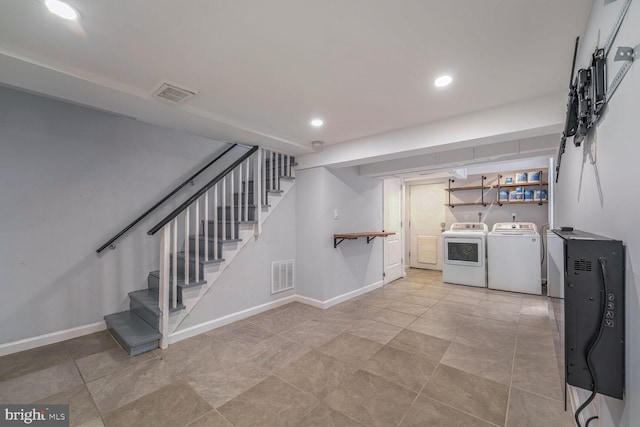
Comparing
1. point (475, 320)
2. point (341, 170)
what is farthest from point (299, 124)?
point (475, 320)

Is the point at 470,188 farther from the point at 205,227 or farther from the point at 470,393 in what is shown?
the point at 205,227

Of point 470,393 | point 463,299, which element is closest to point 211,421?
point 470,393

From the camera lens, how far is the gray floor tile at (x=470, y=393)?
72.2 inches

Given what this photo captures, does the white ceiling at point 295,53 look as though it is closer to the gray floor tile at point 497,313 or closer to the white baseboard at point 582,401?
the white baseboard at point 582,401

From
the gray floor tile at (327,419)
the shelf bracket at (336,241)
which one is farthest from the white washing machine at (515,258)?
the gray floor tile at (327,419)

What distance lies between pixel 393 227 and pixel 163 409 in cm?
478

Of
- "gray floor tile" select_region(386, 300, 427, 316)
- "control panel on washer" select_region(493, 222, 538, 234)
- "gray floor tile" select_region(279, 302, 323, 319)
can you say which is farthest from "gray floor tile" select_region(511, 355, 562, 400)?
"control panel on washer" select_region(493, 222, 538, 234)

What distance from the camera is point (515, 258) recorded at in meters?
4.73

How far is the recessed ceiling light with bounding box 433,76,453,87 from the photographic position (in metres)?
2.09

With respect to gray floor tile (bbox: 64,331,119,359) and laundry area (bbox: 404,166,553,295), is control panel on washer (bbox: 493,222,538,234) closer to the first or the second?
laundry area (bbox: 404,166,553,295)

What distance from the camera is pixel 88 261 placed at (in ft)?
10.2

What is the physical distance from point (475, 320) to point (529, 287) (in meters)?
1.99

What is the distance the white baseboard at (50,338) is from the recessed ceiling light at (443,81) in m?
4.35

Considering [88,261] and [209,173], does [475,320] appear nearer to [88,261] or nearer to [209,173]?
[209,173]
